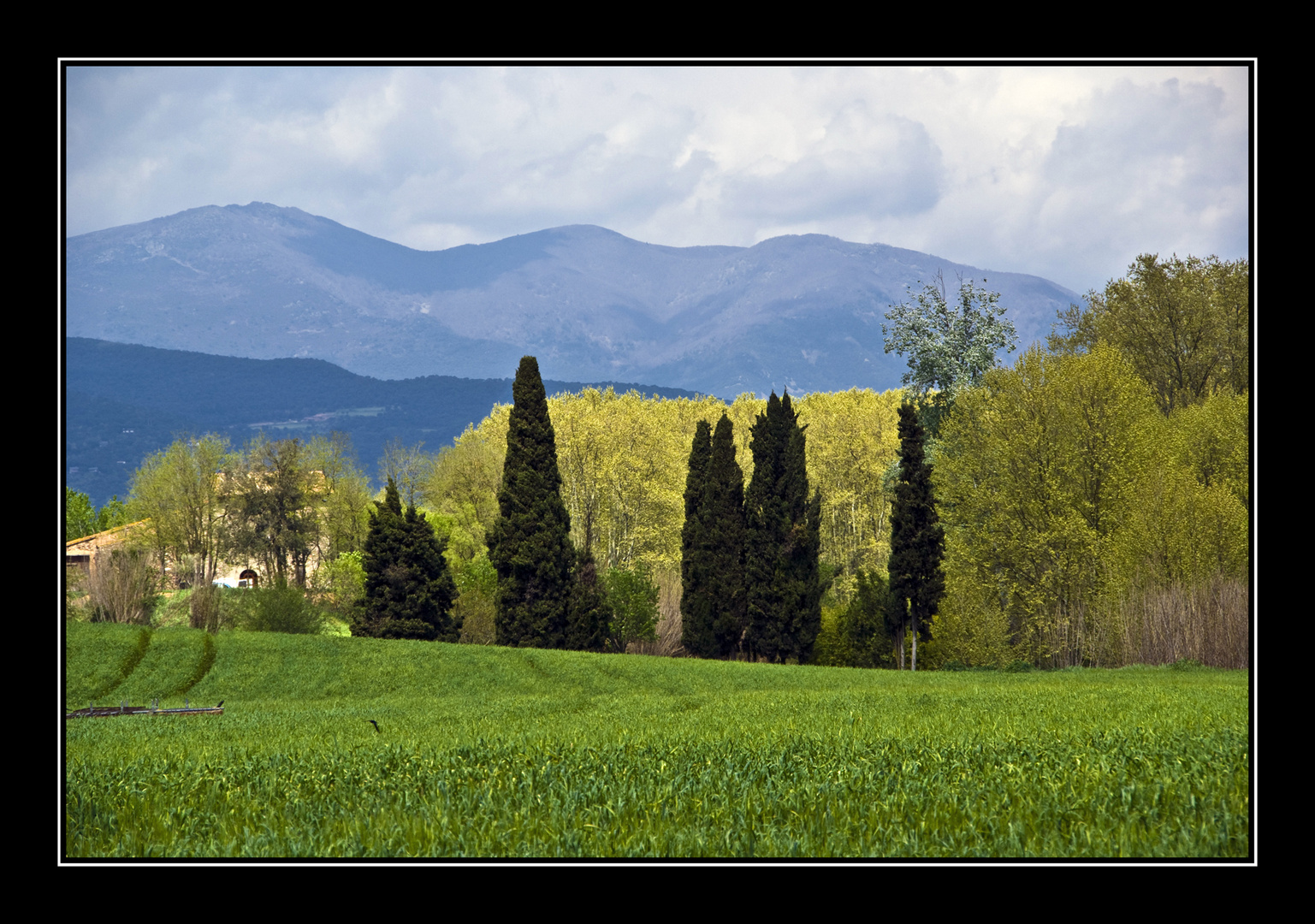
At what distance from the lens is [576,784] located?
24.4 feet

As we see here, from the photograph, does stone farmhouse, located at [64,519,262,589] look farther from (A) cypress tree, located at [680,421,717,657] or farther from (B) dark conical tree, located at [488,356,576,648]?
(A) cypress tree, located at [680,421,717,657]

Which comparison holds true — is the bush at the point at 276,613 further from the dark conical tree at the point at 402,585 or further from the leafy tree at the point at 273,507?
the leafy tree at the point at 273,507

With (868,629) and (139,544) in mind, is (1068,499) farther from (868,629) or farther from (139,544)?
(139,544)

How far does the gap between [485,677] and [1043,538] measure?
793 inches

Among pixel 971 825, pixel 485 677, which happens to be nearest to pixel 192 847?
pixel 971 825

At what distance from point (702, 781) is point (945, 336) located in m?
43.2

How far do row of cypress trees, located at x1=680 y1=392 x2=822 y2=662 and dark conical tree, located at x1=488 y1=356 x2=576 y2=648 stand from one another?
21.3 feet

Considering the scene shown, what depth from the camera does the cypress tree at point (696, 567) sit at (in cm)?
4381

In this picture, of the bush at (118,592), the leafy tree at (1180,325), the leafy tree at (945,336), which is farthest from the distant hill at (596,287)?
the bush at (118,592)

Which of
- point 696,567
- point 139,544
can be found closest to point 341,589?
point 139,544

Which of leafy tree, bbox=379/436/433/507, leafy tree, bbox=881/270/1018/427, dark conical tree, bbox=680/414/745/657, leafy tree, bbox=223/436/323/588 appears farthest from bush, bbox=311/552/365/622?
leafy tree, bbox=881/270/1018/427

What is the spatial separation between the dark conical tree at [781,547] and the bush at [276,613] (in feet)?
63.8

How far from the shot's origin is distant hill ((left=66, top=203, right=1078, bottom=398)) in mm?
22266
